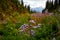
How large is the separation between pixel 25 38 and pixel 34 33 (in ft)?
2.57

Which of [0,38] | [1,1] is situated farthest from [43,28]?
[1,1]

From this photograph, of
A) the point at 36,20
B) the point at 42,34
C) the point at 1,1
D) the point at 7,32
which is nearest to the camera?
the point at 42,34

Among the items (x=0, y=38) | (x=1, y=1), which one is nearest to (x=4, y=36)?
(x=0, y=38)

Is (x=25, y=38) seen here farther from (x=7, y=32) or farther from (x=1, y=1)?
(x=1, y=1)

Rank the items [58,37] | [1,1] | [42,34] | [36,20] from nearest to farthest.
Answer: [58,37]
[42,34]
[36,20]
[1,1]

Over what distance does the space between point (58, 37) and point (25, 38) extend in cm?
118

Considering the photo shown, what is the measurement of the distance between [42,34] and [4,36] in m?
1.43

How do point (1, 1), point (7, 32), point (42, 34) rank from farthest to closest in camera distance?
point (1, 1) < point (7, 32) < point (42, 34)

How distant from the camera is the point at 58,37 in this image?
8.36 m

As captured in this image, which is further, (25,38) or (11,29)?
→ (11,29)

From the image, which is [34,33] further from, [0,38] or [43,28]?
[0,38]

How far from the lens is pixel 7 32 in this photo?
9656mm

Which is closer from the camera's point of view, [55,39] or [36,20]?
[55,39]

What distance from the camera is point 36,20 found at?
11750mm
